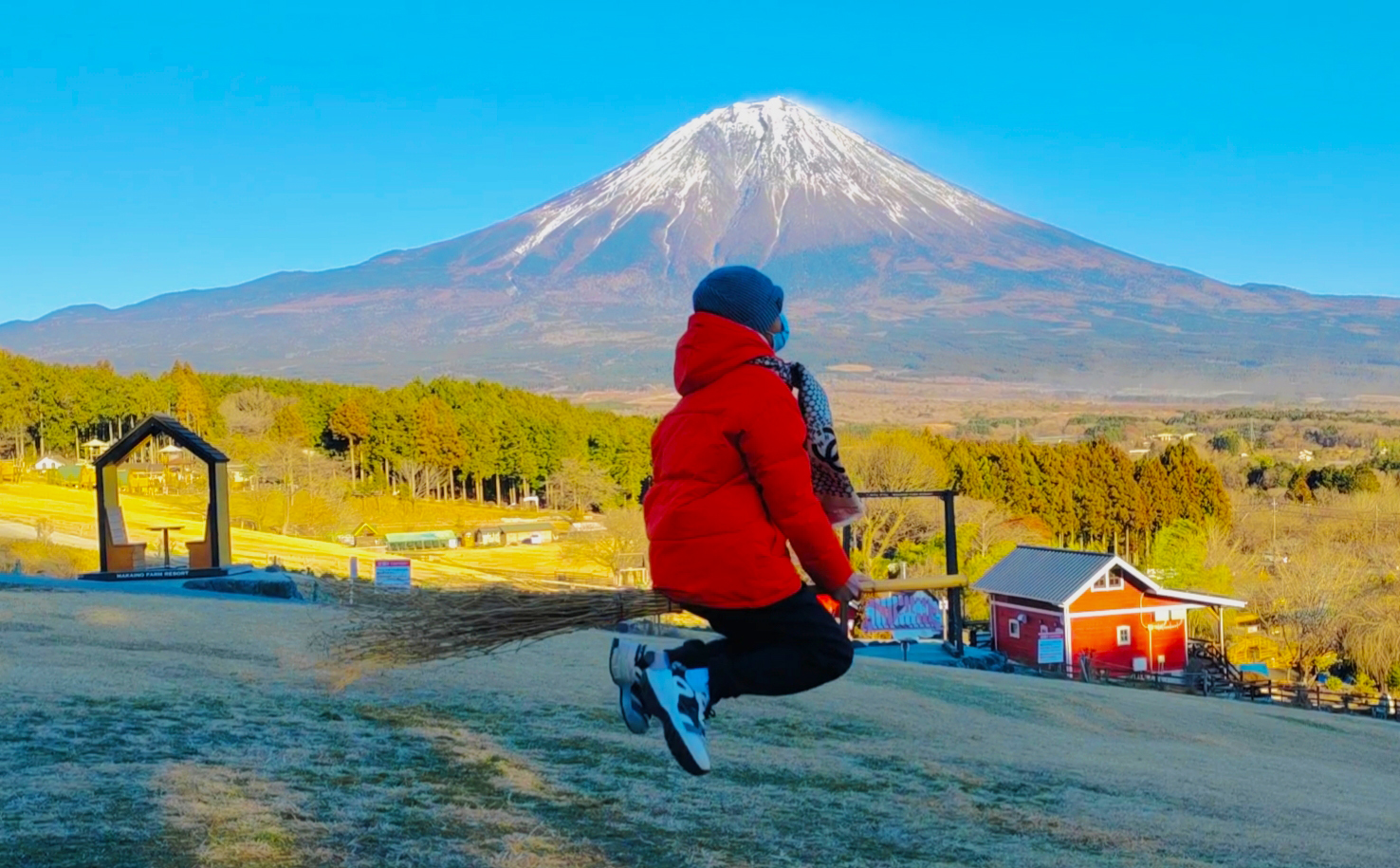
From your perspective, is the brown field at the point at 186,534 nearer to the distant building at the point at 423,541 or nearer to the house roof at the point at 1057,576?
the distant building at the point at 423,541

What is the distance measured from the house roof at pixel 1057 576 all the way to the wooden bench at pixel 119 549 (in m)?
19.3

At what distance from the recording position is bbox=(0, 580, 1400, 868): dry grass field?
4.77m

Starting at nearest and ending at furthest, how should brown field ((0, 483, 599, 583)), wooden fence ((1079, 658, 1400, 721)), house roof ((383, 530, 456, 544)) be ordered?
wooden fence ((1079, 658, 1400, 721)) → brown field ((0, 483, 599, 583)) → house roof ((383, 530, 456, 544))

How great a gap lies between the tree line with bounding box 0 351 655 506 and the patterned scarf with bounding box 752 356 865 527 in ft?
195

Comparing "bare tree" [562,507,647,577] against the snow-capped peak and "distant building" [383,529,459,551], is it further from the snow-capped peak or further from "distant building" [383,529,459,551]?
the snow-capped peak

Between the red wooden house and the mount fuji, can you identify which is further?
the mount fuji

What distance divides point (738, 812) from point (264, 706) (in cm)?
267

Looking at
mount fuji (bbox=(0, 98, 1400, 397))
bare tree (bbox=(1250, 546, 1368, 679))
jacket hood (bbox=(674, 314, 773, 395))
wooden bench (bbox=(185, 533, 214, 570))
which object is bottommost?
bare tree (bbox=(1250, 546, 1368, 679))

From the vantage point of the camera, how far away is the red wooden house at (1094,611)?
96.0 ft

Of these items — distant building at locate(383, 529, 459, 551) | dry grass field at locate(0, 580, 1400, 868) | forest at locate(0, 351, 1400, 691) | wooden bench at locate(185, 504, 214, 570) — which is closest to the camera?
dry grass field at locate(0, 580, 1400, 868)

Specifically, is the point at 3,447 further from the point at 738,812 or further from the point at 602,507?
the point at 738,812

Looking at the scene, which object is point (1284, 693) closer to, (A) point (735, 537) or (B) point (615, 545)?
(B) point (615, 545)

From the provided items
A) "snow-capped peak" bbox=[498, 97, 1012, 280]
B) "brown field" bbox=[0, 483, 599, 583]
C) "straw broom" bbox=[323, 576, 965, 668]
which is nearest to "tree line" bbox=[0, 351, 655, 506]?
"brown field" bbox=[0, 483, 599, 583]

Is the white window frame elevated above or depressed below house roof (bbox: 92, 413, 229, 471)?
below
